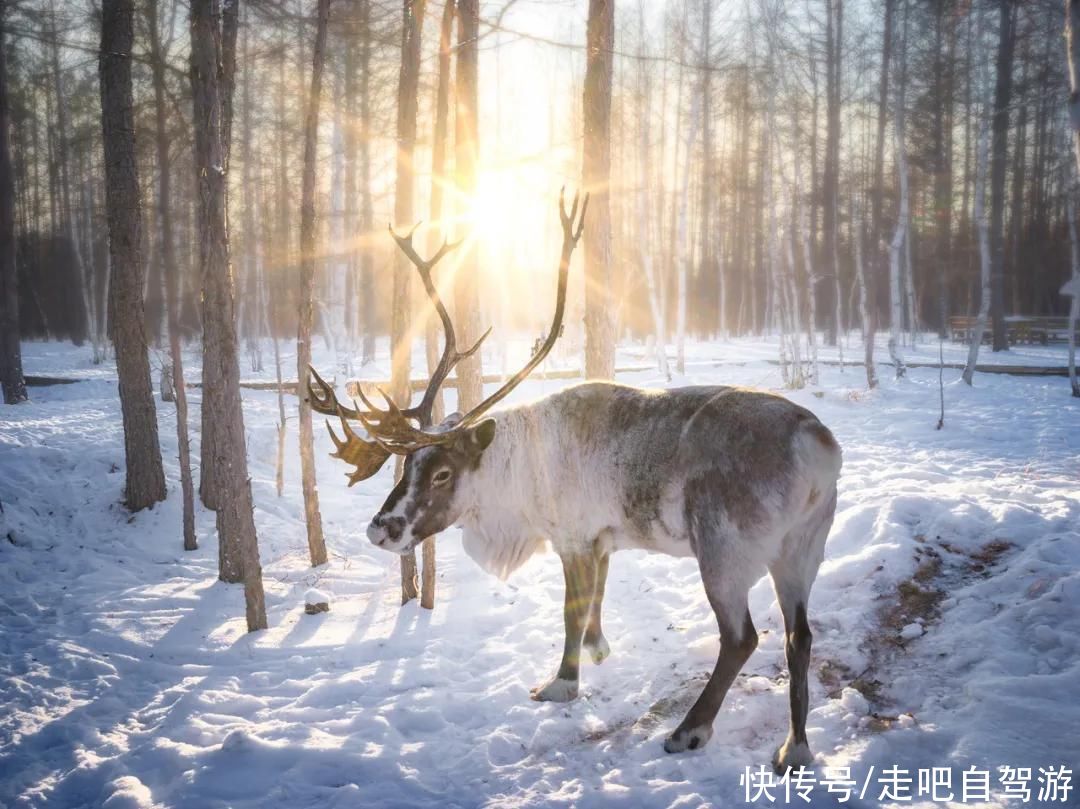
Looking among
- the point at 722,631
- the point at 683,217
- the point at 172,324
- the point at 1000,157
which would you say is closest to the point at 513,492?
the point at 722,631

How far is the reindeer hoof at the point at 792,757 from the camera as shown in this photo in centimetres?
278

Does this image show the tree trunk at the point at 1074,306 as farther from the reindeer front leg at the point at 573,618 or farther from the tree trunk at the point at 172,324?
the tree trunk at the point at 172,324

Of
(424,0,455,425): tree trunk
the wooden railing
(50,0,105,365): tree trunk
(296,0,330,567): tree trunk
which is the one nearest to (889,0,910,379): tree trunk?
the wooden railing

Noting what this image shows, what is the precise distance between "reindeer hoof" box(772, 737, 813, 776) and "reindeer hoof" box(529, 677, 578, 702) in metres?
1.15

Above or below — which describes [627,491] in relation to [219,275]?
below

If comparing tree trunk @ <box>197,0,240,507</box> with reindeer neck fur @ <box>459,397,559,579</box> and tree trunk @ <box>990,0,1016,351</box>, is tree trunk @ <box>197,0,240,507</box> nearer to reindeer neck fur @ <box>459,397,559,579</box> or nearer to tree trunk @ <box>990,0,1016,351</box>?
reindeer neck fur @ <box>459,397,559,579</box>

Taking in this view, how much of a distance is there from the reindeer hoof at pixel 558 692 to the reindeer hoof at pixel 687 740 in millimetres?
716

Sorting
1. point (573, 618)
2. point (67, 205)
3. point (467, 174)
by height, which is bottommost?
point (573, 618)

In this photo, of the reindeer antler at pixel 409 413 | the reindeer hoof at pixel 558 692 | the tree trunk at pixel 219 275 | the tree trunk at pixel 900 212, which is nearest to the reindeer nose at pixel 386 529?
the reindeer antler at pixel 409 413

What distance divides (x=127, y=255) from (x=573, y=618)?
21.2 feet

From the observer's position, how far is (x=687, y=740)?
2.97 metres

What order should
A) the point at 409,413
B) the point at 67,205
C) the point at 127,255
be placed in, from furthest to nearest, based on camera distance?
the point at 67,205
the point at 127,255
the point at 409,413

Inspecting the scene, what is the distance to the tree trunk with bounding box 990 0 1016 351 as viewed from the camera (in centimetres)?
1559

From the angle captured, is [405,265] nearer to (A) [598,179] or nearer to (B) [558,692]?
(A) [598,179]
